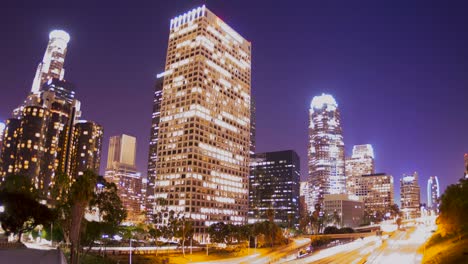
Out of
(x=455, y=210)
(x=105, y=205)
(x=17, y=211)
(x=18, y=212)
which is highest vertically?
(x=455, y=210)

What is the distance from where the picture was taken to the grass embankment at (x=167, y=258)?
100250 millimetres

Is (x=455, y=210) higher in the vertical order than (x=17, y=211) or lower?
higher

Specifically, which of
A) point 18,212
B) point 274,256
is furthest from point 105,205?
point 274,256

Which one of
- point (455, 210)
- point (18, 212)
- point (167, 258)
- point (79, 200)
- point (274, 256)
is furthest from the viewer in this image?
point (274, 256)

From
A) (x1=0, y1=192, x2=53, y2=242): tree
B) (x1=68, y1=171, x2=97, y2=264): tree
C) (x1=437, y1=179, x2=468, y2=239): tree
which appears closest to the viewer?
(x1=68, y1=171, x2=97, y2=264): tree

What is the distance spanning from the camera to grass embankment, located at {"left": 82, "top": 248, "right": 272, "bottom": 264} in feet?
329

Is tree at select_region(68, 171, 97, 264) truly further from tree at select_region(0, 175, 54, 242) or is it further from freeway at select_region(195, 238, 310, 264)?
freeway at select_region(195, 238, 310, 264)

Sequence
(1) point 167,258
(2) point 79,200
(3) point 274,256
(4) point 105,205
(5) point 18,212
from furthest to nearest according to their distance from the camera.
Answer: (3) point 274,256 → (1) point 167,258 → (5) point 18,212 → (4) point 105,205 → (2) point 79,200

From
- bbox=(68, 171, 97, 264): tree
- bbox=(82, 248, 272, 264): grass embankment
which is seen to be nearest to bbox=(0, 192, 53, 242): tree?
bbox=(82, 248, 272, 264): grass embankment

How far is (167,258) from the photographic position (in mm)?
121812

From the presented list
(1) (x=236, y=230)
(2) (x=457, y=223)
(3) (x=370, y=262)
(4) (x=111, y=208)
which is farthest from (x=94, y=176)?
(1) (x=236, y=230)

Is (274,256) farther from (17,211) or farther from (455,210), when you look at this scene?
(17,211)

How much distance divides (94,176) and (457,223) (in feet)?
273

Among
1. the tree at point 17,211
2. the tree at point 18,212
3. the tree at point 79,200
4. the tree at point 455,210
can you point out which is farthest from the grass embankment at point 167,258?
the tree at point 455,210
